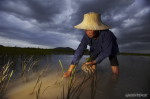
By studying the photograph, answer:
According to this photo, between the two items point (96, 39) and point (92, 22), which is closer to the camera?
point (92, 22)

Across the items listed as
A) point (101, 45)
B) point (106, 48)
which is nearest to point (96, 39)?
point (101, 45)

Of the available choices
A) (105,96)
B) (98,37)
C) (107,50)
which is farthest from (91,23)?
(105,96)

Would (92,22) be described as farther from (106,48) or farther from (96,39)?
(106,48)

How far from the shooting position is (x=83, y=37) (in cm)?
280

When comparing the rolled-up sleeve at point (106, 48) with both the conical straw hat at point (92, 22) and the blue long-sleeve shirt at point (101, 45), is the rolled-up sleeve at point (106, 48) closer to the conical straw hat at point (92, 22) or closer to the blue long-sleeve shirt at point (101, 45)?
the blue long-sleeve shirt at point (101, 45)

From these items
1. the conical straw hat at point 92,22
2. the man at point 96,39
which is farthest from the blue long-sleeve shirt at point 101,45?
the conical straw hat at point 92,22

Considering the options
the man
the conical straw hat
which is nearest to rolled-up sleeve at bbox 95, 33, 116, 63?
the man

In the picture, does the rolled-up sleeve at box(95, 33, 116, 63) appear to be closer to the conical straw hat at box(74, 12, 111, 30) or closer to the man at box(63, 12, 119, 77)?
the man at box(63, 12, 119, 77)

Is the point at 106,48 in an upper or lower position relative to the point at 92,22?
lower

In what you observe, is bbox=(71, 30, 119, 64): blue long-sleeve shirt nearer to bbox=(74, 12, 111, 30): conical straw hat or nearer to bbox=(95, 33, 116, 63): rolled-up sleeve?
bbox=(95, 33, 116, 63): rolled-up sleeve

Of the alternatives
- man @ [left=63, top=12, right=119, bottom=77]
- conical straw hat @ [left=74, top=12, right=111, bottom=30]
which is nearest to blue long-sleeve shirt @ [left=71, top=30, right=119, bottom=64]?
man @ [left=63, top=12, right=119, bottom=77]

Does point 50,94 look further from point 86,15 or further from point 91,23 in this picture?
point 86,15

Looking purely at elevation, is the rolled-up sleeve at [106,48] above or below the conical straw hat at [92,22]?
below

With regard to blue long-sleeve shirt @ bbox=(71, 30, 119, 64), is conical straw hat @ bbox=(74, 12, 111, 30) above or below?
above
